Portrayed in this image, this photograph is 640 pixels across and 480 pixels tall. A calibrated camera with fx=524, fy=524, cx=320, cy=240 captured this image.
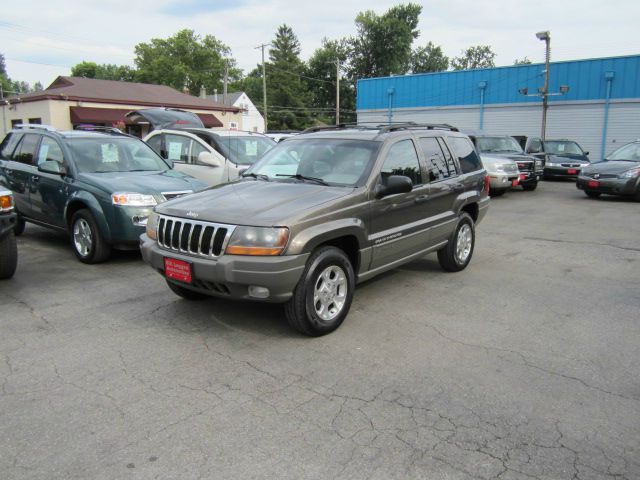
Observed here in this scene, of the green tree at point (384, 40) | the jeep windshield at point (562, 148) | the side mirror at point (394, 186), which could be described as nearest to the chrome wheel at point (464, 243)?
the side mirror at point (394, 186)

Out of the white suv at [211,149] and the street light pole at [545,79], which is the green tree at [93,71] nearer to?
the street light pole at [545,79]

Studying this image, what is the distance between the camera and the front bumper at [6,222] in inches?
227

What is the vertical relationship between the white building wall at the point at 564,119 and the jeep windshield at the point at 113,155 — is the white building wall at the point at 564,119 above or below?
above

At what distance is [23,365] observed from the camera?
3988 millimetres

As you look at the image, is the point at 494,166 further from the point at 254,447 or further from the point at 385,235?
the point at 254,447

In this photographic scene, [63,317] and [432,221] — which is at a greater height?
[432,221]

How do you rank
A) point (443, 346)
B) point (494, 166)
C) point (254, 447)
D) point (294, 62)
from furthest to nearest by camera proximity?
point (294, 62)
point (494, 166)
point (443, 346)
point (254, 447)

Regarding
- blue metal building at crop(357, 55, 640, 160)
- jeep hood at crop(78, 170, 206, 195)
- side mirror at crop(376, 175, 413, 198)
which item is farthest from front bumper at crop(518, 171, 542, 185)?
blue metal building at crop(357, 55, 640, 160)

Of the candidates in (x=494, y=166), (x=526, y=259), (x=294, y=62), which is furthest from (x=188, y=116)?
(x=294, y=62)

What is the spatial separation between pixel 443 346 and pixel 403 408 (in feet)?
3.77

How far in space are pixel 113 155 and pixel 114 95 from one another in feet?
89.7

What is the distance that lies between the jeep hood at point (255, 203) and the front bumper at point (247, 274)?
0.31m

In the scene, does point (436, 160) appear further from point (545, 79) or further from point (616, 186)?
point (545, 79)

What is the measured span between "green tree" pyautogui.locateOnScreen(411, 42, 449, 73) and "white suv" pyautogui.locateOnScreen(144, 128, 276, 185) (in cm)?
8291
